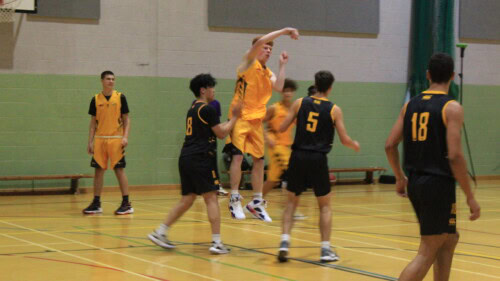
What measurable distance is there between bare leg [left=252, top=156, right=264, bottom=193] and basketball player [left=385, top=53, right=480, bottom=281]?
506 centimetres

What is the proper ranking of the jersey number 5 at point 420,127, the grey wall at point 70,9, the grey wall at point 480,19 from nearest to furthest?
the jersey number 5 at point 420,127, the grey wall at point 70,9, the grey wall at point 480,19

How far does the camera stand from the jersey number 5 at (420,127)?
14.9 ft

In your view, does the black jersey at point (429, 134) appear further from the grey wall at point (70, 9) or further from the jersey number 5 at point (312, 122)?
the grey wall at point (70, 9)

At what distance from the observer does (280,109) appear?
9391 millimetres

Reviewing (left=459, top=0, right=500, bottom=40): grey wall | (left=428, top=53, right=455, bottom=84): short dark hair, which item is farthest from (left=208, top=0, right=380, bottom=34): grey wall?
(left=428, top=53, right=455, bottom=84): short dark hair

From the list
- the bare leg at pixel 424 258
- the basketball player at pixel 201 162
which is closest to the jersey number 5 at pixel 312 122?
the basketball player at pixel 201 162

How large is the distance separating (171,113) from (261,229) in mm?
5958

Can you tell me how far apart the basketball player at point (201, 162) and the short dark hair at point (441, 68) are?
263 cm

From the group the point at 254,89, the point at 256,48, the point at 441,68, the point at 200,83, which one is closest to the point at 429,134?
the point at 441,68

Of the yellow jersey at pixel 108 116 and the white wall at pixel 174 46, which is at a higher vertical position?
the white wall at pixel 174 46

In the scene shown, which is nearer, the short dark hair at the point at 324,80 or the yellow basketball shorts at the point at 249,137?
the short dark hair at the point at 324,80

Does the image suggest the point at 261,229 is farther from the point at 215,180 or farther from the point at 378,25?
the point at 378,25

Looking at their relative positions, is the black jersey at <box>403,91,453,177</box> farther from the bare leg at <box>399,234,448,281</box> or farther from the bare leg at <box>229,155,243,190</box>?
the bare leg at <box>229,155,243,190</box>

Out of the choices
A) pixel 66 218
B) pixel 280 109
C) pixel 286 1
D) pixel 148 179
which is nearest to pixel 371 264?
pixel 280 109
